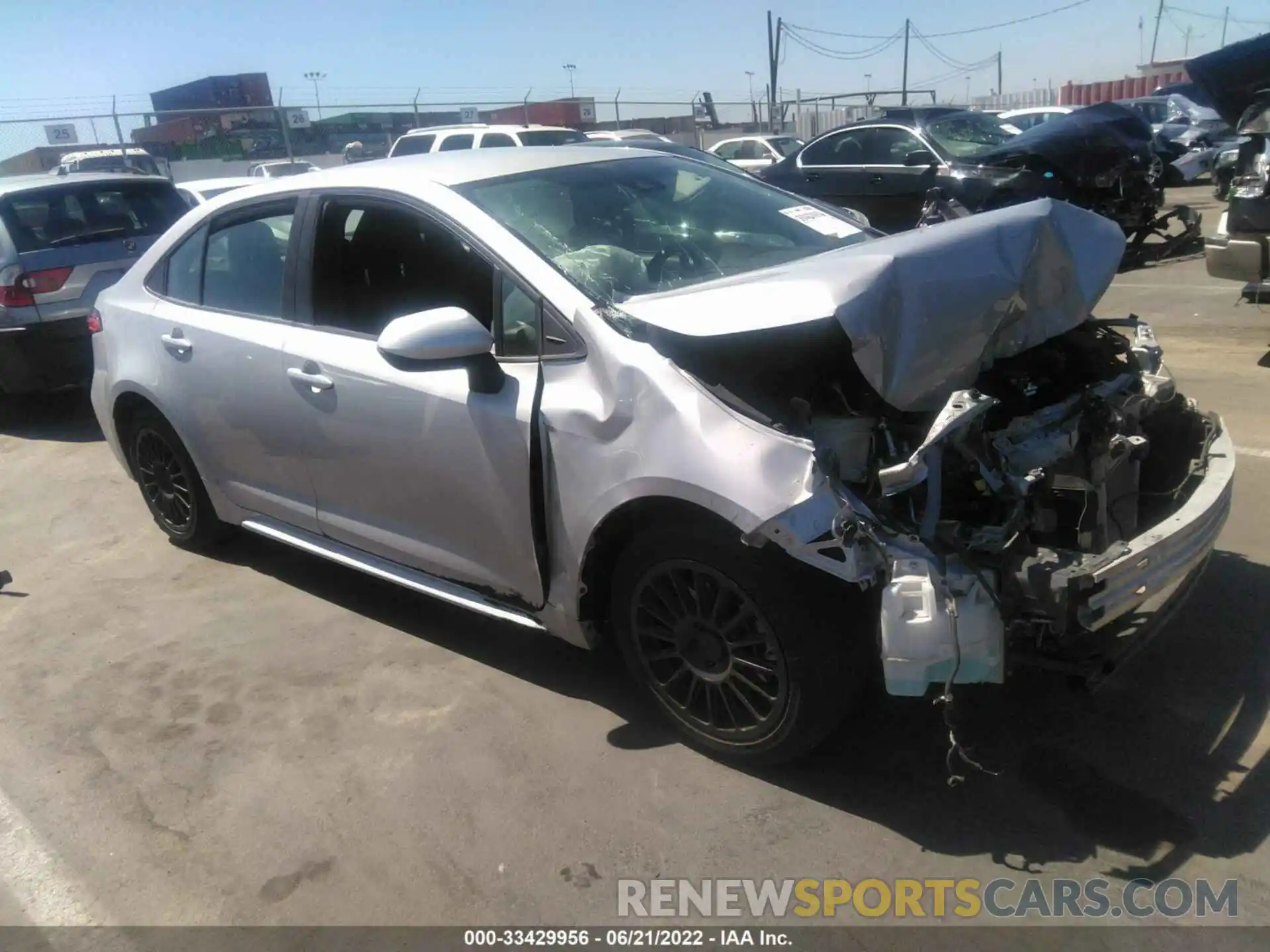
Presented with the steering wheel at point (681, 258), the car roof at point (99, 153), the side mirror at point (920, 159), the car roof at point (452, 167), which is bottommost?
the side mirror at point (920, 159)

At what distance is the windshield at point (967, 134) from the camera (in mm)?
11359

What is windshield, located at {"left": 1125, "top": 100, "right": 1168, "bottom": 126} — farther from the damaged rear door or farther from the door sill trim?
the door sill trim

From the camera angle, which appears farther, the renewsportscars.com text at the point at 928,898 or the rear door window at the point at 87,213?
the rear door window at the point at 87,213

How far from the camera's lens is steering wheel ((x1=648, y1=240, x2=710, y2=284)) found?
340 centimetres

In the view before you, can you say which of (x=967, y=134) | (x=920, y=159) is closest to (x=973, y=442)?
(x=920, y=159)

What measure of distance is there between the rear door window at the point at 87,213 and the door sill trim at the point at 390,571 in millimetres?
4506

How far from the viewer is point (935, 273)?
2.85m

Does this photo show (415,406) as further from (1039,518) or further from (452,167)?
(1039,518)

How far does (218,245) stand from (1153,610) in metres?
3.92

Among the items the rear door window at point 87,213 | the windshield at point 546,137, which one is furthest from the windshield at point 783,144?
the rear door window at point 87,213

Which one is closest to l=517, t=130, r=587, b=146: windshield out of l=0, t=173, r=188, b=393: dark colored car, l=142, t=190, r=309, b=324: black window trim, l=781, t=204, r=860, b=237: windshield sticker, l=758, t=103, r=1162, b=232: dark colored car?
l=758, t=103, r=1162, b=232: dark colored car

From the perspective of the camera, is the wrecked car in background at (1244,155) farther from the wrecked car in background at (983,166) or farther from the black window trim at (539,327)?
the black window trim at (539,327)

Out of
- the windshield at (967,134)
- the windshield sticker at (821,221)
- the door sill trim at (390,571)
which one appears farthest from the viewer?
the windshield at (967,134)

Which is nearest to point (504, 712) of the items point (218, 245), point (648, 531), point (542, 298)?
point (648, 531)
